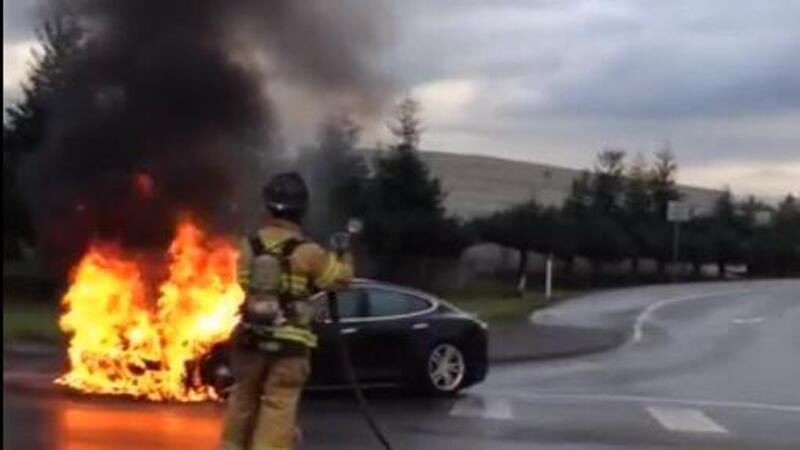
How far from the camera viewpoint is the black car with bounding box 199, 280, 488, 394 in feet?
62.1

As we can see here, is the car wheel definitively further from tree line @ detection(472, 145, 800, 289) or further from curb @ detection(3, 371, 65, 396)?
tree line @ detection(472, 145, 800, 289)

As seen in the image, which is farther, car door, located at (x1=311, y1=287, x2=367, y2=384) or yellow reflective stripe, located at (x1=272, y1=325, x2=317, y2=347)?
car door, located at (x1=311, y1=287, x2=367, y2=384)

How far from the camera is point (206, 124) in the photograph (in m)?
18.1

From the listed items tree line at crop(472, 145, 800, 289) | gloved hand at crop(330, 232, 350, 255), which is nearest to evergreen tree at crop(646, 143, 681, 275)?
tree line at crop(472, 145, 800, 289)

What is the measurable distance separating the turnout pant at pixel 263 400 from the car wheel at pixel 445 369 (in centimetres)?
1034

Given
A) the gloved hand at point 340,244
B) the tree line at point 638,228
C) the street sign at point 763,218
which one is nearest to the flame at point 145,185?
the gloved hand at point 340,244

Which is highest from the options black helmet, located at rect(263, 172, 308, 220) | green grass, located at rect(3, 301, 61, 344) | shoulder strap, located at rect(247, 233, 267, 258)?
black helmet, located at rect(263, 172, 308, 220)

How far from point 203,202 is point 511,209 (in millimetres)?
43285

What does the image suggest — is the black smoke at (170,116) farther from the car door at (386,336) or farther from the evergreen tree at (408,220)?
the evergreen tree at (408,220)

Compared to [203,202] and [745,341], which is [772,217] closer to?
[745,341]

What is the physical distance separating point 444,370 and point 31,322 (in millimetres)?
10408

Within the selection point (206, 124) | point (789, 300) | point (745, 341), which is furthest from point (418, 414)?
point (789, 300)

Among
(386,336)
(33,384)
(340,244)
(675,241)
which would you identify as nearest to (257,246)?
(340,244)

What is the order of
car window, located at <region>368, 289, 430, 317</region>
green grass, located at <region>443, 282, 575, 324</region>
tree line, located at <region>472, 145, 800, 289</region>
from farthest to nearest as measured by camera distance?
tree line, located at <region>472, 145, 800, 289</region>
green grass, located at <region>443, 282, 575, 324</region>
car window, located at <region>368, 289, 430, 317</region>
